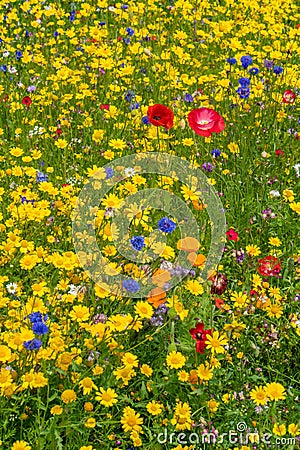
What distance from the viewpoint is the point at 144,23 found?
4754 millimetres

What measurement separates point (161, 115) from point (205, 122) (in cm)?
28

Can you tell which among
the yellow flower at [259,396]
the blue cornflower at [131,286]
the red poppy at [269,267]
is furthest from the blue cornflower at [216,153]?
the yellow flower at [259,396]

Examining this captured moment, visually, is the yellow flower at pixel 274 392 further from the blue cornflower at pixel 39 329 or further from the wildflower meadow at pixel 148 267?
the blue cornflower at pixel 39 329

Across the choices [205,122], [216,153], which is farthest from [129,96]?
[205,122]

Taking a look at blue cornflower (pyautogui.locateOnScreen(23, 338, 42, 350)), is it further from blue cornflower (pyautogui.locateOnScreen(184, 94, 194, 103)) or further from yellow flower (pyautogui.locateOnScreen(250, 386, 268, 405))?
blue cornflower (pyautogui.locateOnScreen(184, 94, 194, 103))

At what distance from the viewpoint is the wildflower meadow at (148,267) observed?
189 centimetres

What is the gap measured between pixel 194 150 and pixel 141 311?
162 cm

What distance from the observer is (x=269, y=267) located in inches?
96.0

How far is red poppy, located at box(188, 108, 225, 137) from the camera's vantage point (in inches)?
101

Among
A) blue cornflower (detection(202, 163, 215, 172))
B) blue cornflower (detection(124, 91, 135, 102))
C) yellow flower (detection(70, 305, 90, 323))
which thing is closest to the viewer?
yellow flower (detection(70, 305, 90, 323))

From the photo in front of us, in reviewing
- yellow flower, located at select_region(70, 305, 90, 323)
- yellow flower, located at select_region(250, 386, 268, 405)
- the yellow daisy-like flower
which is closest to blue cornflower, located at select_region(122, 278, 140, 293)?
yellow flower, located at select_region(70, 305, 90, 323)

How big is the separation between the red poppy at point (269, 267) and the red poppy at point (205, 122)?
1.98 ft

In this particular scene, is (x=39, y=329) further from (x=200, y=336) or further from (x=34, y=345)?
(x=200, y=336)

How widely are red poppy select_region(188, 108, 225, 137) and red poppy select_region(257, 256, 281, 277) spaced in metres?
0.60
